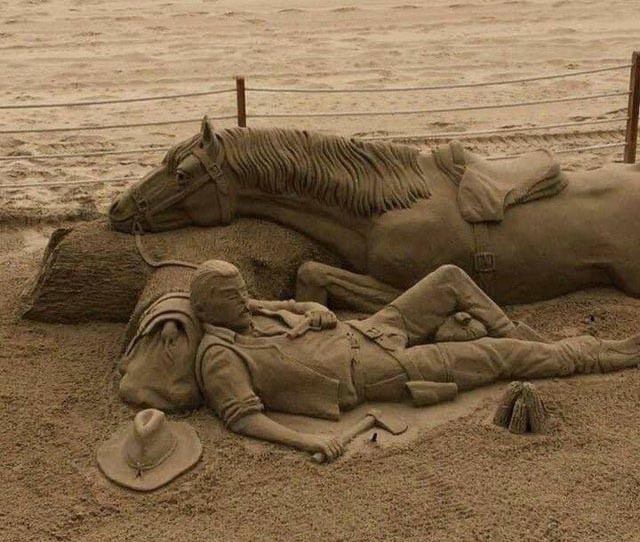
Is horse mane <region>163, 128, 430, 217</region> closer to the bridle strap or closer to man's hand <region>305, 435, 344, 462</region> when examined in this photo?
the bridle strap

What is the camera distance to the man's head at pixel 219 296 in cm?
467

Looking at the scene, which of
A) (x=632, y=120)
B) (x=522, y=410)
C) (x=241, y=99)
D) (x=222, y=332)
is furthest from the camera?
(x=632, y=120)

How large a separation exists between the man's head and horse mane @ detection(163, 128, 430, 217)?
88cm

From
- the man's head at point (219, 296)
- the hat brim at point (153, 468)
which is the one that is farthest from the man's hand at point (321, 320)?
the hat brim at point (153, 468)

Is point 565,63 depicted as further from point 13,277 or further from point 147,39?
point 13,277

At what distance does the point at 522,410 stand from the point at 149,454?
151 centimetres

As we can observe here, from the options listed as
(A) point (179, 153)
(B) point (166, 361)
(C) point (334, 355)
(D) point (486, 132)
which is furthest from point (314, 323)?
(D) point (486, 132)

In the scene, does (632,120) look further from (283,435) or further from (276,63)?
(283,435)

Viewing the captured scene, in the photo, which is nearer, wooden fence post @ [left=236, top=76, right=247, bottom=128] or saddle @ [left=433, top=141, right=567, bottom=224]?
saddle @ [left=433, top=141, right=567, bottom=224]

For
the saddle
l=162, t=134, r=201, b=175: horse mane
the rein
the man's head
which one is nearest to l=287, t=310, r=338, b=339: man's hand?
the man's head

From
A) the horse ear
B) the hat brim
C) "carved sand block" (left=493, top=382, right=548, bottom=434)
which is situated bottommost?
the hat brim

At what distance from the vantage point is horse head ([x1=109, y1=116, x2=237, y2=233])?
540 centimetres

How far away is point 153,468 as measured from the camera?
4461 mm

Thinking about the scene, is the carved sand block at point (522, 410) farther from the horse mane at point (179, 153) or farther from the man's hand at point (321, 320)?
the horse mane at point (179, 153)
